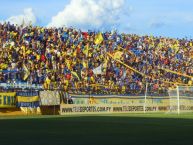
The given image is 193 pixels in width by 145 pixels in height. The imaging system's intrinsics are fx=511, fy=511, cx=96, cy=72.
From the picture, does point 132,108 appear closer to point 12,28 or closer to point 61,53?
point 61,53

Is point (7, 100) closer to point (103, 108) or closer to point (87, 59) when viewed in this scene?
point (103, 108)

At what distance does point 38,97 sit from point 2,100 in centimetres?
314

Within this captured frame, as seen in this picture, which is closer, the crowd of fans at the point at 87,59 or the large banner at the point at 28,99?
the large banner at the point at 28,99

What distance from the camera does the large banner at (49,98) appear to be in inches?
1561

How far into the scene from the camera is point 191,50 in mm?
66125

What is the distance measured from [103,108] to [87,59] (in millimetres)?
11208

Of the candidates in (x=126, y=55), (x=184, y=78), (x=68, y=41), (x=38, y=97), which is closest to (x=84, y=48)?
(x=68, y=41)

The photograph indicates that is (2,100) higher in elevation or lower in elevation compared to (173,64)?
lower

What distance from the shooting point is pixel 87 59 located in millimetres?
52875

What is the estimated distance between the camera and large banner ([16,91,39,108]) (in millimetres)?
38844

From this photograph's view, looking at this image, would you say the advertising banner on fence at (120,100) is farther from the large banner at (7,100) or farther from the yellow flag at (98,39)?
the yellow flag at (98,39)

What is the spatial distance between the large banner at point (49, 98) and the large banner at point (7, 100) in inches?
93.5

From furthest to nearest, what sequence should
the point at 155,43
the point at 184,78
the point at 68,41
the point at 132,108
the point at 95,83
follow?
the point at 155,43, the point at 184,78, the point at 68,41, the point at 95,83, the point at 132,108

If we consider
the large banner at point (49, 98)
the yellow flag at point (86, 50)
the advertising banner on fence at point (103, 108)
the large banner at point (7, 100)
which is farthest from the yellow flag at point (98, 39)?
the large banner at point (7, 100)
